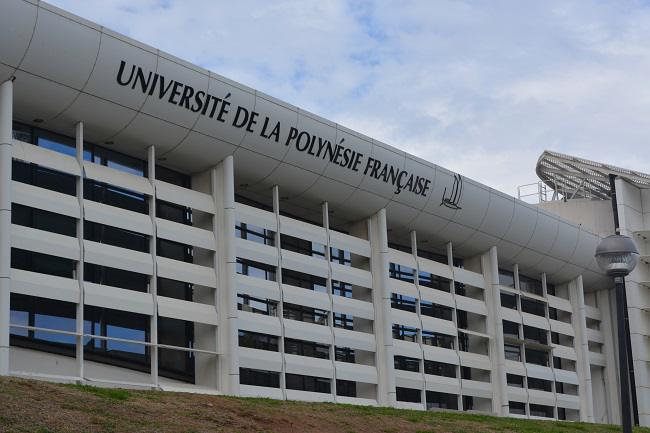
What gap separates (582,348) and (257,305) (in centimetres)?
2191

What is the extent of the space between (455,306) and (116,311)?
16.3 meters

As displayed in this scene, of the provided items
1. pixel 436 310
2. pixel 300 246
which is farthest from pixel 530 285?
pixel 300 246

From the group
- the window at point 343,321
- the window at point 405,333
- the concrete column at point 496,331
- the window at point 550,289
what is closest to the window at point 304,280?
the window at point 343,321

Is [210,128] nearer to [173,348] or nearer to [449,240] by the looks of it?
[173,348]

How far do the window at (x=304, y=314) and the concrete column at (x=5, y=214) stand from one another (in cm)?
1187

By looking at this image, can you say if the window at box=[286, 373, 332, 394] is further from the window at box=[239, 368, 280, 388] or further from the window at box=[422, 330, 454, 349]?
the window at box=[422, 330, 454, 349]

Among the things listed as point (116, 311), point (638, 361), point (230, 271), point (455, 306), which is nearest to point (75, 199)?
point (116, 311)

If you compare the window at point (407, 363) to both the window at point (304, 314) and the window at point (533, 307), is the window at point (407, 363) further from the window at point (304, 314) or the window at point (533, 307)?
the window at point (533, 307)

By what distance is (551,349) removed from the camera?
47.0 meters

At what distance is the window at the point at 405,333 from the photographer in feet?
128

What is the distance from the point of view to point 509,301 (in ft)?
154

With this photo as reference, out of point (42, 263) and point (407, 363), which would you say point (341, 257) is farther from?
point (42, 263)

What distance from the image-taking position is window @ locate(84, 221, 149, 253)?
29.2 m

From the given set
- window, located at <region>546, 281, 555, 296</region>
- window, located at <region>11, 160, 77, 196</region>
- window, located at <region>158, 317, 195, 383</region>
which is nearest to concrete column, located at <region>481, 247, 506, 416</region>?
window, located at <region>546, 281, 555, 296</region>
